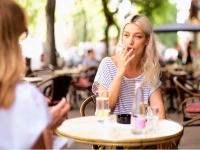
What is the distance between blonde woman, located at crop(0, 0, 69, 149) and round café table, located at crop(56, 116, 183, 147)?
0.82 m

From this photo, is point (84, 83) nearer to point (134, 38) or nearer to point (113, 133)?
point (134, 38)

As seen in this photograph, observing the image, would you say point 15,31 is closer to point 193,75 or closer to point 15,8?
point 15,8

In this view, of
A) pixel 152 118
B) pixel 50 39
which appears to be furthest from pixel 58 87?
pixel 152 118

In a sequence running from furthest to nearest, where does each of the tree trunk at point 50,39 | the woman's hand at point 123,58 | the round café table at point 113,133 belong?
1. the tree trunk at point 50,39
2. the woman's hand at point 123,58
3. the round café table at point 113,133

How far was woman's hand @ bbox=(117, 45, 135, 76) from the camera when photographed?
3.59 m

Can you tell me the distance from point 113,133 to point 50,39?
796 centimetres

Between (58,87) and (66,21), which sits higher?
(66,21)

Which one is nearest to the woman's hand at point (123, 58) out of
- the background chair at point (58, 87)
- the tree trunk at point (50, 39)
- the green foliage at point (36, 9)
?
the background chair at point (58, 87)

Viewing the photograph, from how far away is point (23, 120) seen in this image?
1.93 metres

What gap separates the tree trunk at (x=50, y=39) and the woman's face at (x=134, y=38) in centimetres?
584

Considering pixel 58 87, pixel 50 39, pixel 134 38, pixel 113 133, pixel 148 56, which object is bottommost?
pixel 58 87

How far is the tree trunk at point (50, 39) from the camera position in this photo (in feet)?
31.9

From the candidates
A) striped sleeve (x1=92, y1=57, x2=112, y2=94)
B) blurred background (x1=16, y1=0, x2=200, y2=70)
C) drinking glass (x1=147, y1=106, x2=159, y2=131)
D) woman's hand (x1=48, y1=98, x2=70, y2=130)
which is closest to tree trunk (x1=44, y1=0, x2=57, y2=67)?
blurred background (x1=16, y1=0, x2=200, y2=70)

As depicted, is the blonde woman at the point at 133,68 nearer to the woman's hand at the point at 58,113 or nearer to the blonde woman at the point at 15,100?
the woman's hand at the point at 58,113
